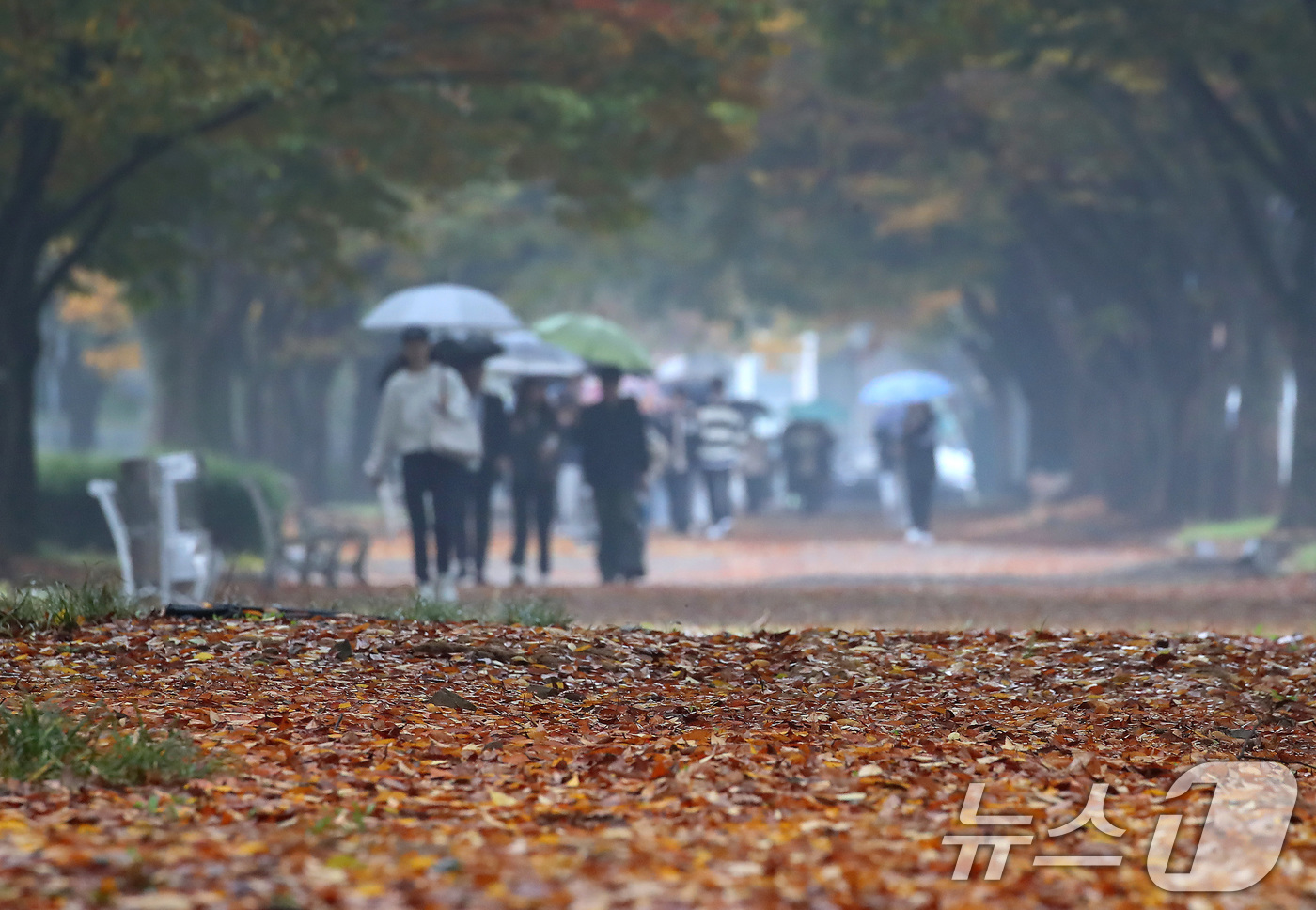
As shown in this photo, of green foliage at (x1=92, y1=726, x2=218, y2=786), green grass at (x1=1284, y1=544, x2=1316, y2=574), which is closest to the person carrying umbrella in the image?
green grass at (x1=1284, y1=544, x2=1316, y2=574)

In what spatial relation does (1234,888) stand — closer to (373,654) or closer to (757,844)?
(757,844)

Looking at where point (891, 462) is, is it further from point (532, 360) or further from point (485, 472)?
point (485, 472)

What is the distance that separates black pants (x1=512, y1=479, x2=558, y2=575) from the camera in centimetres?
1862

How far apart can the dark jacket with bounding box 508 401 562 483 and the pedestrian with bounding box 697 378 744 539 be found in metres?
10.5

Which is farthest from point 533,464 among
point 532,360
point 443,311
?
point 532,360

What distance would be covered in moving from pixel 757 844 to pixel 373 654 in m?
3.45

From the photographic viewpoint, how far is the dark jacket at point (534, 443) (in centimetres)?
1845

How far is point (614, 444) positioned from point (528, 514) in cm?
106

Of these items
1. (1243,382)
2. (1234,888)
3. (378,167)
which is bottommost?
(1234,888)

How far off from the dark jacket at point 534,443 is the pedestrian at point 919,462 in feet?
35.0

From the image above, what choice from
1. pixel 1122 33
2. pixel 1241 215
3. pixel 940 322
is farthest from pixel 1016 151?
pixel 940 322

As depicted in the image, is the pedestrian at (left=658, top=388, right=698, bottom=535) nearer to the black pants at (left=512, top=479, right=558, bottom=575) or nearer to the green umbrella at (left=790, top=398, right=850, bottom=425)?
the black pants at (left=512, top=479, right=558, bottom=575)

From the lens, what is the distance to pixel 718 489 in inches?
1192

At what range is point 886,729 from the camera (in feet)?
24.2
